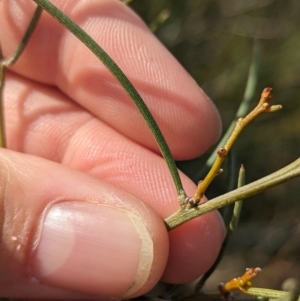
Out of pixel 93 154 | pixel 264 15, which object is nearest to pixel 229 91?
pixel 264 15

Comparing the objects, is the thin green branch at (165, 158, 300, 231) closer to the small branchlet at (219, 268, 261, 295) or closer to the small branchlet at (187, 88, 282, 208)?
the small branchlet at (187, 88, 282, 208)

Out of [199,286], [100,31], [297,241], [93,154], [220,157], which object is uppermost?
[100,31]

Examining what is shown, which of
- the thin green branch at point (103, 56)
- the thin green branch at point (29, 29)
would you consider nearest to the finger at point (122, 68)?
the thin green branch at point (29, 29)

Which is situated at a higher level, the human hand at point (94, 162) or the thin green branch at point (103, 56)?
the thin green branch at point (103, 56)

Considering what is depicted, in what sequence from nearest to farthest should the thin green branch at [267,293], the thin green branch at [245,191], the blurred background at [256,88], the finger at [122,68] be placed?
the thin green branch at [245,191] < the thin green branch at [267,293] < the finger at [122,68] < the blurred background at [256,88]

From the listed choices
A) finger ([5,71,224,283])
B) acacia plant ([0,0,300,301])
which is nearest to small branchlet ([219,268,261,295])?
acacia plant ([0,0,300,301])

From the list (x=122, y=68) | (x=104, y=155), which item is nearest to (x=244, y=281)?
(x=104, y=155)

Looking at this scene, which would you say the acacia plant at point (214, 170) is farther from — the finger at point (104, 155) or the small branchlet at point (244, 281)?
the finger at point (104, 155)

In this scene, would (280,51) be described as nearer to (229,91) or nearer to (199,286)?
(229,91)
